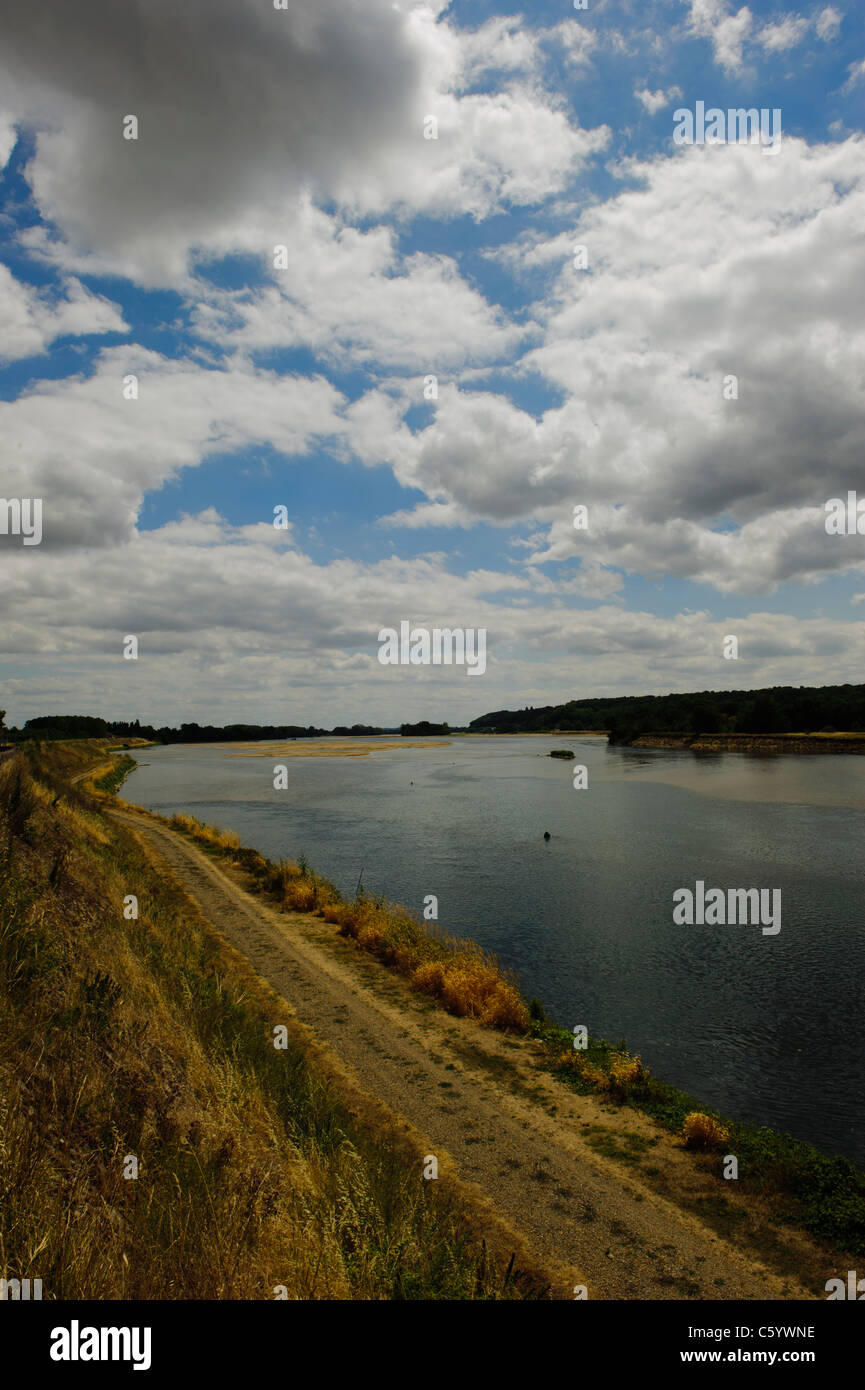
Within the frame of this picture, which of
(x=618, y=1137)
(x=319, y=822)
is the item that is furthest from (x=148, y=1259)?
(x=319, y=822)

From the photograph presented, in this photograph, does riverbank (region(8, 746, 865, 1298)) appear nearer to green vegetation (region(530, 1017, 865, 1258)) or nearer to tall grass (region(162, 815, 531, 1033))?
green vegetation (region(530, 1017, 865, 1258))

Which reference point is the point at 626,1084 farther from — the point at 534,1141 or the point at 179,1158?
the point at 179,1158

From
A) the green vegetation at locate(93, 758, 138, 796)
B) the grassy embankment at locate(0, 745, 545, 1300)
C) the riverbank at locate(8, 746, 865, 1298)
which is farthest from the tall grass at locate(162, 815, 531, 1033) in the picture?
the green vegetation at locate(93, 758, 138, 796)

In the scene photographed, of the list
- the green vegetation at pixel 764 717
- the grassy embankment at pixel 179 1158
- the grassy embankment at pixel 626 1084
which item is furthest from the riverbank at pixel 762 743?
the grassy embankment at pixel 179 1158

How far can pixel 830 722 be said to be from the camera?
128000 millimetres

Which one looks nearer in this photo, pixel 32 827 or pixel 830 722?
pixel 32 827

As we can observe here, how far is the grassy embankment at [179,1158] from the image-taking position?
4.91 metres

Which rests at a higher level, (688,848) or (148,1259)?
(148,1259)

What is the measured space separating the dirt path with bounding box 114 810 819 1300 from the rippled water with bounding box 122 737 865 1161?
3.04 m

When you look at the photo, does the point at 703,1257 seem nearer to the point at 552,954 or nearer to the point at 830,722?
the point at 552,954

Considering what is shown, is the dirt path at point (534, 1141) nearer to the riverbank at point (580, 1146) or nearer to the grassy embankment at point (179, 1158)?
the riverbank at point (580, 1146)

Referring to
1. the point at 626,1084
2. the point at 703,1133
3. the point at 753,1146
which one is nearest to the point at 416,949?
the point at 626,1084

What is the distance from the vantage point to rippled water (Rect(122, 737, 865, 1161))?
1413 centimetres
